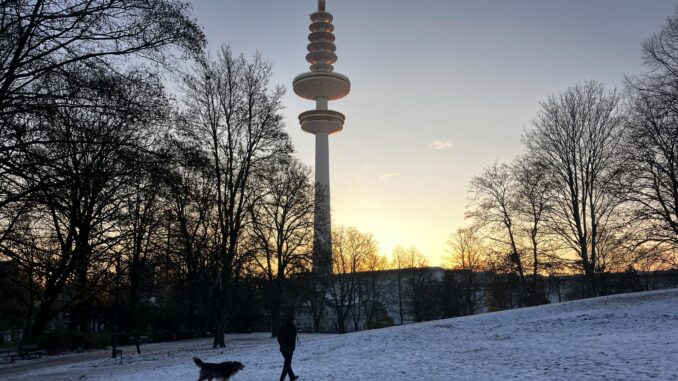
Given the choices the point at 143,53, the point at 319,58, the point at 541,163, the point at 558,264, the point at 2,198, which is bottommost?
the point at 558,264

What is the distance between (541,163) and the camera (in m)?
34.0

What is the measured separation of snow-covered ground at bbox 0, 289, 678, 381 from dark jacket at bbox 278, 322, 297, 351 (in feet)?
3.68

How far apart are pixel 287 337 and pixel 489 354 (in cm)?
617

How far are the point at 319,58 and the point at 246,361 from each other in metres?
98.4

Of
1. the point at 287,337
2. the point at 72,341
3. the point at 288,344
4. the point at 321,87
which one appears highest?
the point at 321,87

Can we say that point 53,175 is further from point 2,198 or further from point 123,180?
point 2,198

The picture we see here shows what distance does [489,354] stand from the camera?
14891 millimetres

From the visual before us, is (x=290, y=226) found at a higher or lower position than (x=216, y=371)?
higher

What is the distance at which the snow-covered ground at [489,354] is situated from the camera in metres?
12.0

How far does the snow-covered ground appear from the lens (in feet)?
39.2

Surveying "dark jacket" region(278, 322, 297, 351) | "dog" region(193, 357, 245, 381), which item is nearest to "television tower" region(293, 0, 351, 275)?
"dark jacket" region(278, 322, 297, 351)

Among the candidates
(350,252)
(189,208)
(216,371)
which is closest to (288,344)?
(216,371)

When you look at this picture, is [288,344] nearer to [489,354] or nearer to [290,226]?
[489,354]

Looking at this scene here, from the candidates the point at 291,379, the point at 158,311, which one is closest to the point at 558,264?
the point at 291,379
